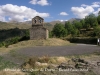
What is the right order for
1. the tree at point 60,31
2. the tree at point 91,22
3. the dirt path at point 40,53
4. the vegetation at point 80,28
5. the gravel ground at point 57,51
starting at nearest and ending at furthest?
1. the dirt path at point 40,53
2. the gravel ground at point 57,51
3. the vegetation at point 80,28
4. the tree at point 60,31
5. the tree at point 91,22

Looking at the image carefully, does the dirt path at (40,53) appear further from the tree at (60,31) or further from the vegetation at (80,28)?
the tree at (60,31)

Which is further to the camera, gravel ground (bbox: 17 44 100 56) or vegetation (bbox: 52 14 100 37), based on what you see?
vegetation (bbox: 52 14 100 37)

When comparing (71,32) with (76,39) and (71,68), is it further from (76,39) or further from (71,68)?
(71,68)

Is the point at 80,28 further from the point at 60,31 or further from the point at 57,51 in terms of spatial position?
the point at 57,51

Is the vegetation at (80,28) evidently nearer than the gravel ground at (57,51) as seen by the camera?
No

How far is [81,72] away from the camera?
34.8ft

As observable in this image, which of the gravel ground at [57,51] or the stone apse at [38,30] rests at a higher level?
the stone apse at [38,30]

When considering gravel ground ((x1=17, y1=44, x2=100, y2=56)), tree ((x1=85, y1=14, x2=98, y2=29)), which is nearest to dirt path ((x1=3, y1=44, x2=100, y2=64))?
gravel ground ((x1=17, y1=44, x2=100, y2=56))

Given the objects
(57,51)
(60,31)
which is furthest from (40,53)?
(60,31)

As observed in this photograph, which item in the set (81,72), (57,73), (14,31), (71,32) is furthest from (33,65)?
(14,31)

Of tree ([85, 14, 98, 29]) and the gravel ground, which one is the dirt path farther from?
tree ([85, 14, 98, 29])

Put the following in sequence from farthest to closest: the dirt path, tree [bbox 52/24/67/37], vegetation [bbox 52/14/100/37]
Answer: tree [bbox 52/24/67/37] < vegetation [bbox 52/14/100/37] < the dirt path

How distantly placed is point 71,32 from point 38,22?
104 ft

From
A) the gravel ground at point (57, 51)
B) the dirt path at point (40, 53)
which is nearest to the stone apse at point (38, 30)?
the gravel ground at point (57, 51)
